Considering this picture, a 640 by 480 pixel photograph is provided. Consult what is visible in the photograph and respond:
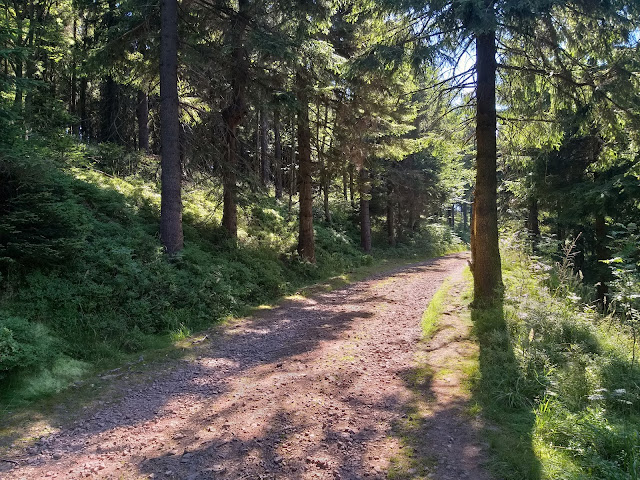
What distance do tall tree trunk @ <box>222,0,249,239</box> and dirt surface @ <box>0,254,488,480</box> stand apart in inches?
210

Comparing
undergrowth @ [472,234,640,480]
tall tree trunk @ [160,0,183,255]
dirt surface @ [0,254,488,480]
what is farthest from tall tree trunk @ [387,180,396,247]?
undergrowth @ [472,234,640,480]

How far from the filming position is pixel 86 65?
10.7 m

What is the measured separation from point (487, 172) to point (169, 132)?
720cm

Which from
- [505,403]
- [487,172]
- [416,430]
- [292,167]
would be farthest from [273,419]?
[292,167]

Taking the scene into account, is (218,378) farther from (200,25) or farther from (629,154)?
(629,154)

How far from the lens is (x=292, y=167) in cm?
1466

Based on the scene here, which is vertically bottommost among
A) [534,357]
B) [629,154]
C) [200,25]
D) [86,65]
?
[534,357]

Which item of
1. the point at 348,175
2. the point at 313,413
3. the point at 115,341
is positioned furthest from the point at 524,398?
the point at 348,175

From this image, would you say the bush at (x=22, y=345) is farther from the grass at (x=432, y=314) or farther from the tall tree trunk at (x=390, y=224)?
the tall tree trunk at (x=390, y=224)

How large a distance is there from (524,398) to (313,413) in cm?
231

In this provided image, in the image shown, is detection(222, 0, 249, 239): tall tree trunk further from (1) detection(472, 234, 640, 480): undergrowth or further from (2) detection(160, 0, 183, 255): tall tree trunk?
(1) detection(472, 234, 640, 480): undergrowth

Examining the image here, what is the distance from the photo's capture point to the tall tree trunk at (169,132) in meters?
9.68

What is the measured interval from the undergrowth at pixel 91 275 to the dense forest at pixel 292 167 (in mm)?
38

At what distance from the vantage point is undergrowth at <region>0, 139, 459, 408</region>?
5539mm
